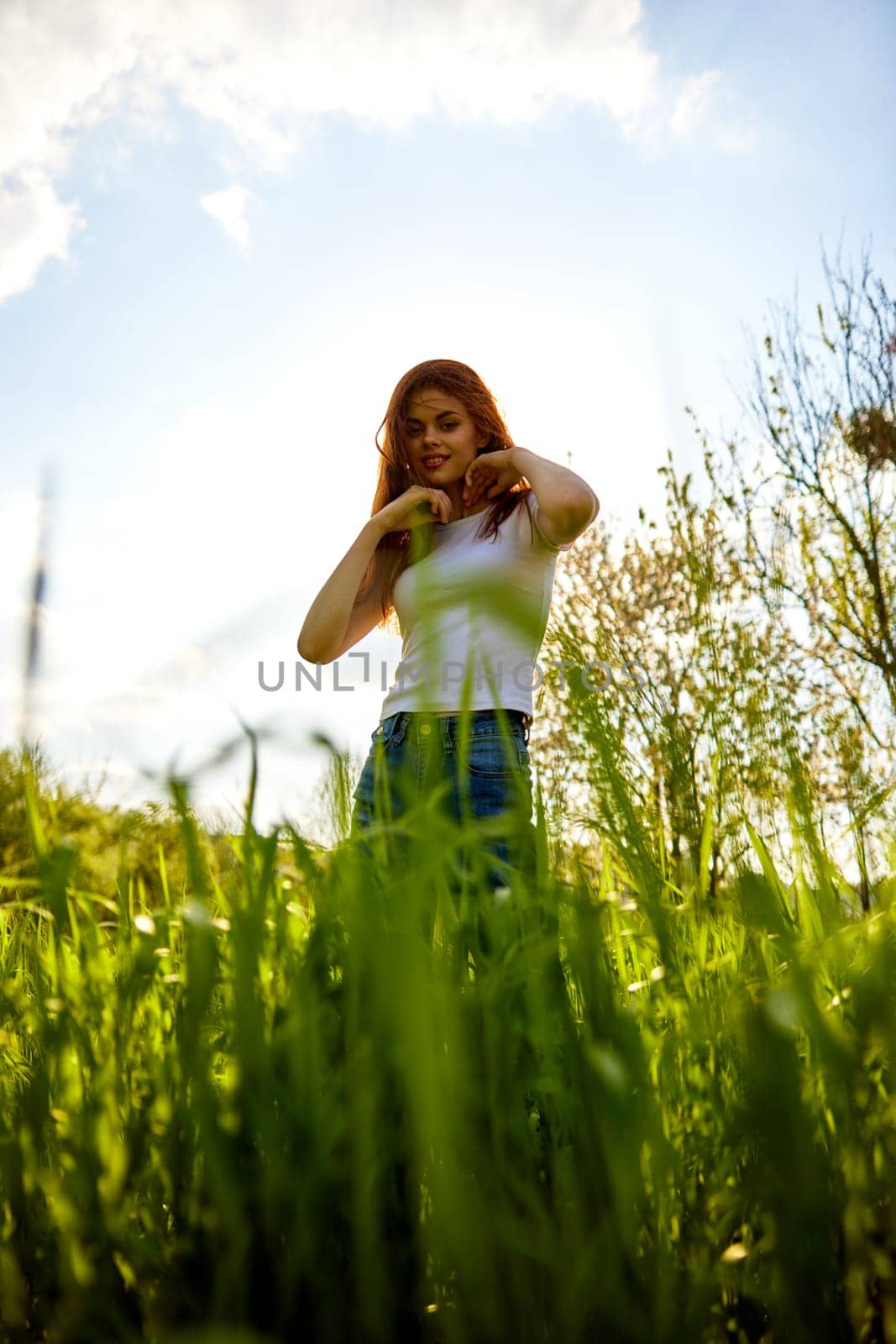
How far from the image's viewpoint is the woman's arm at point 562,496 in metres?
2.16

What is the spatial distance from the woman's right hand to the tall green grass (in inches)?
63.2

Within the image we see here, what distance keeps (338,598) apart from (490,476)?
22.7 inches

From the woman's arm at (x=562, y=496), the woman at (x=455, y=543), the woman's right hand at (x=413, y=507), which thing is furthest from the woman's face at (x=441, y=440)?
the woman's arm at (x=562, y=496)

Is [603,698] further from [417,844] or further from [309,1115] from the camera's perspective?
[309,1115]

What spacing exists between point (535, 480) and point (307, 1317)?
1911mm

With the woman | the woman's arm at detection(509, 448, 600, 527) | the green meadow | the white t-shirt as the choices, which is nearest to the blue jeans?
the green meadow

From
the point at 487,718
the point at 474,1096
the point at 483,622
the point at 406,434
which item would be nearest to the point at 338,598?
the point at 487,718

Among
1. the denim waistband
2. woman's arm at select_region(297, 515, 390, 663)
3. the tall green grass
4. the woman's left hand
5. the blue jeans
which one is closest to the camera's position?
the tall green grass

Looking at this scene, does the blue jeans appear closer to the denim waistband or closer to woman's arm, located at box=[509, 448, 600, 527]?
the denim waistband

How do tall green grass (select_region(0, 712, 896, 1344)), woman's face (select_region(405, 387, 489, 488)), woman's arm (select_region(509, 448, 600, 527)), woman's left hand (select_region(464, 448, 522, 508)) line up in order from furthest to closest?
woman's face (select_region(405, 387, 489, 488)) → woman's left hand (select_region(464, 448, 522, 508)) → woman's arm (select_region(509, 448, 600, 527)) → tall green grass (select_region(0, 712, 896, 1344))

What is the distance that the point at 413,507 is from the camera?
218 cm

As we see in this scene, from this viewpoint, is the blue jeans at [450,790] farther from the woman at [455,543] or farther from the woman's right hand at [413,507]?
the woman's right hand at [413,507]

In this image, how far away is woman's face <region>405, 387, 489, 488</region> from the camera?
8.45 ft

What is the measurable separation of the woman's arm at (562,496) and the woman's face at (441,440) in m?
0.35
